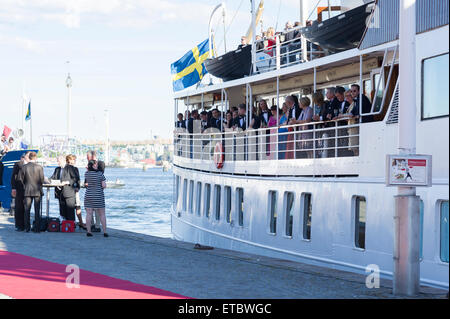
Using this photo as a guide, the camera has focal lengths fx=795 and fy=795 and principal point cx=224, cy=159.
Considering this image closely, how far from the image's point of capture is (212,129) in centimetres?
2328

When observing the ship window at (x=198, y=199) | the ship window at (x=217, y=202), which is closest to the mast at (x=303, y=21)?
the ship window at (x=217, y=202)

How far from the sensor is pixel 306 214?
53.9 ft

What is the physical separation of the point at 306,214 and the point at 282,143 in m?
2.21

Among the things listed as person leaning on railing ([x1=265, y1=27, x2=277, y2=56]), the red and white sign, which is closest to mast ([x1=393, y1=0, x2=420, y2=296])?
the red and white sign

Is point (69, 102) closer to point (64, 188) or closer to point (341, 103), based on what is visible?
point (64, 188)

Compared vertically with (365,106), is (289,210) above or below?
below

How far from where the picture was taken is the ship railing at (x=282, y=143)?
1503cm

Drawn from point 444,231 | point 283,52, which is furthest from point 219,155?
point 444,231

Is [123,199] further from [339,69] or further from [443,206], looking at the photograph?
[443,206]

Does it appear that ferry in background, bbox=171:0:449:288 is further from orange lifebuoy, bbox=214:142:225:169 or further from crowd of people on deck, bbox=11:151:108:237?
crowd of people on deck, bbox=11:151:108:237

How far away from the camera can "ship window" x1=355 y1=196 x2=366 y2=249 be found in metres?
14.2

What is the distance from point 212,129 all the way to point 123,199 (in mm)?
61744

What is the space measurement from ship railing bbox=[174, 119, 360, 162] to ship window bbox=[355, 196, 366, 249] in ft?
2.90
